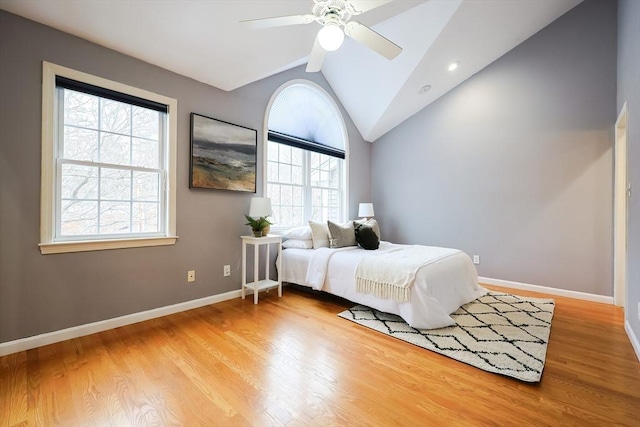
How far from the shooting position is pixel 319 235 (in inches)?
140

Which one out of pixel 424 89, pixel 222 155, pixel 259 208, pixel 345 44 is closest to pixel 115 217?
pixel 222 155

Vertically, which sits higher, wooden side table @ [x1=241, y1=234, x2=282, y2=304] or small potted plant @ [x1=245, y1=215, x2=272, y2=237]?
small potted plant @ [x1=245, y1=215, x2=272, y2=237]

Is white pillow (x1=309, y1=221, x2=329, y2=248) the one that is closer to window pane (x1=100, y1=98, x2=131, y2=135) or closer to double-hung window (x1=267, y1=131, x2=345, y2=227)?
double-hung window (x1=267, y1=131, x2=345, y2=227)

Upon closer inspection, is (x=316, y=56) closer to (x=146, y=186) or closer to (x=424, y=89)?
(x=146, y=186)

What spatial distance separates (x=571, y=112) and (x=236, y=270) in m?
4.52

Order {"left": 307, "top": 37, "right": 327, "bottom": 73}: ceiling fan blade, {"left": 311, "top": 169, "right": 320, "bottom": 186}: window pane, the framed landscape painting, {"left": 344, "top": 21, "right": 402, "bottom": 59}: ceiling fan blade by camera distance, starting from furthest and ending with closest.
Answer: {"left": 311, "top": 169, "right": 320, "bottom": 186}: window pane
the framed landscape painting
{"left": 307, "top": 37, "right": 327, "bottom": 73}: ceiling fan blade
{"left": 344, "top": 21, "right": 402, "bottom": 59}: ceiling fan blade

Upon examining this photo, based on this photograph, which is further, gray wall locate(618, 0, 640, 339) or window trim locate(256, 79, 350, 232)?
window trim locate(256, 79, 350, 232)

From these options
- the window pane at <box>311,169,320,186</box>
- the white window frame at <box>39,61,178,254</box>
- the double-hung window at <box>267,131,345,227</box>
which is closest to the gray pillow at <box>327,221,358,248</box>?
the double-hung window at <box>267,131,345,227</box>

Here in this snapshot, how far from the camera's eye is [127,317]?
2.47 m

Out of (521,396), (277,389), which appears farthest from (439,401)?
(277,389)

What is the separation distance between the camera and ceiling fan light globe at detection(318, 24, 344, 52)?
65.7 inches

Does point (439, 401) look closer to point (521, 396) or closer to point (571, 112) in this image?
point (521, 396)

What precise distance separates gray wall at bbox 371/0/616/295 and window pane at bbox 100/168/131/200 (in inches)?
159

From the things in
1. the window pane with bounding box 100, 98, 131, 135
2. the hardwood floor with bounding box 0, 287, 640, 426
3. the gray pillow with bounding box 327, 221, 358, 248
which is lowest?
the hardwood floor with bounding box 0, 287, 640, 426
